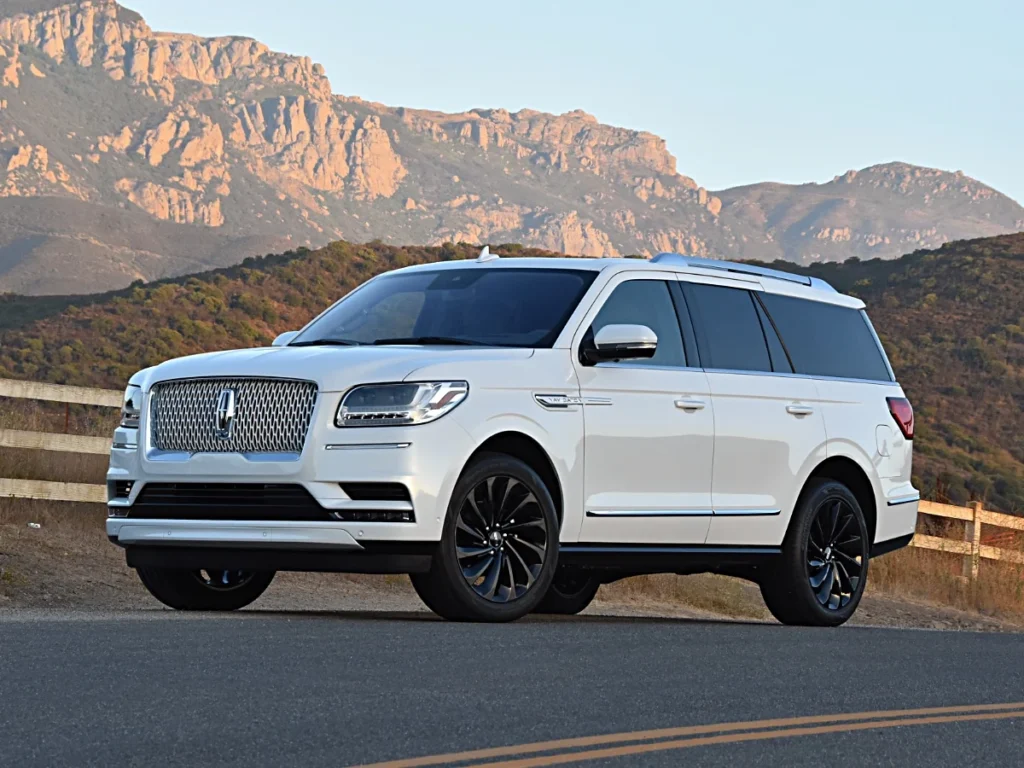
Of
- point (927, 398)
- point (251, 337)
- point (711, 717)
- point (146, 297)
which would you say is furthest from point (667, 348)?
point (146, 297)

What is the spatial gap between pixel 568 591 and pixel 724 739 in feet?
20.4

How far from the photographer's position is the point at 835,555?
11.9 meters

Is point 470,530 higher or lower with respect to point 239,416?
lower

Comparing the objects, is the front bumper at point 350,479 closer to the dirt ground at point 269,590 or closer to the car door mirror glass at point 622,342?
the car door mirror glass at point 622,342

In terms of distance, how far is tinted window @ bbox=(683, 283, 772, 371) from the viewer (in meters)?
11.2

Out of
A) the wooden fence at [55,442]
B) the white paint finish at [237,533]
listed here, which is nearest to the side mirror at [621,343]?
the white paint finish at [237,533]

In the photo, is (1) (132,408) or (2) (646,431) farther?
(2) (646,431)

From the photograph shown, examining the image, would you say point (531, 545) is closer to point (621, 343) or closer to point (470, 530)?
point (470, 530)

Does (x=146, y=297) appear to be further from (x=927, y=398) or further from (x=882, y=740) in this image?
(x=882, y=740)

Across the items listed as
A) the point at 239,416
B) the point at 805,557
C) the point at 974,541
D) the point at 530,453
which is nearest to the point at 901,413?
the point at 805,557

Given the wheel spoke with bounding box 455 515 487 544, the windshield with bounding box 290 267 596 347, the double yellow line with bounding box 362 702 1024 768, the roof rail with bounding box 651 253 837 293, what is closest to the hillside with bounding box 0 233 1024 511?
the roof rail with bounding box 651 253 837 293

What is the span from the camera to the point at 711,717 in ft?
22.0

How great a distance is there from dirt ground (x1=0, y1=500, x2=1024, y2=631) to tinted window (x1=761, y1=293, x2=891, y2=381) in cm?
450

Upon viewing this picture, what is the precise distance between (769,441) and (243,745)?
6157mm
